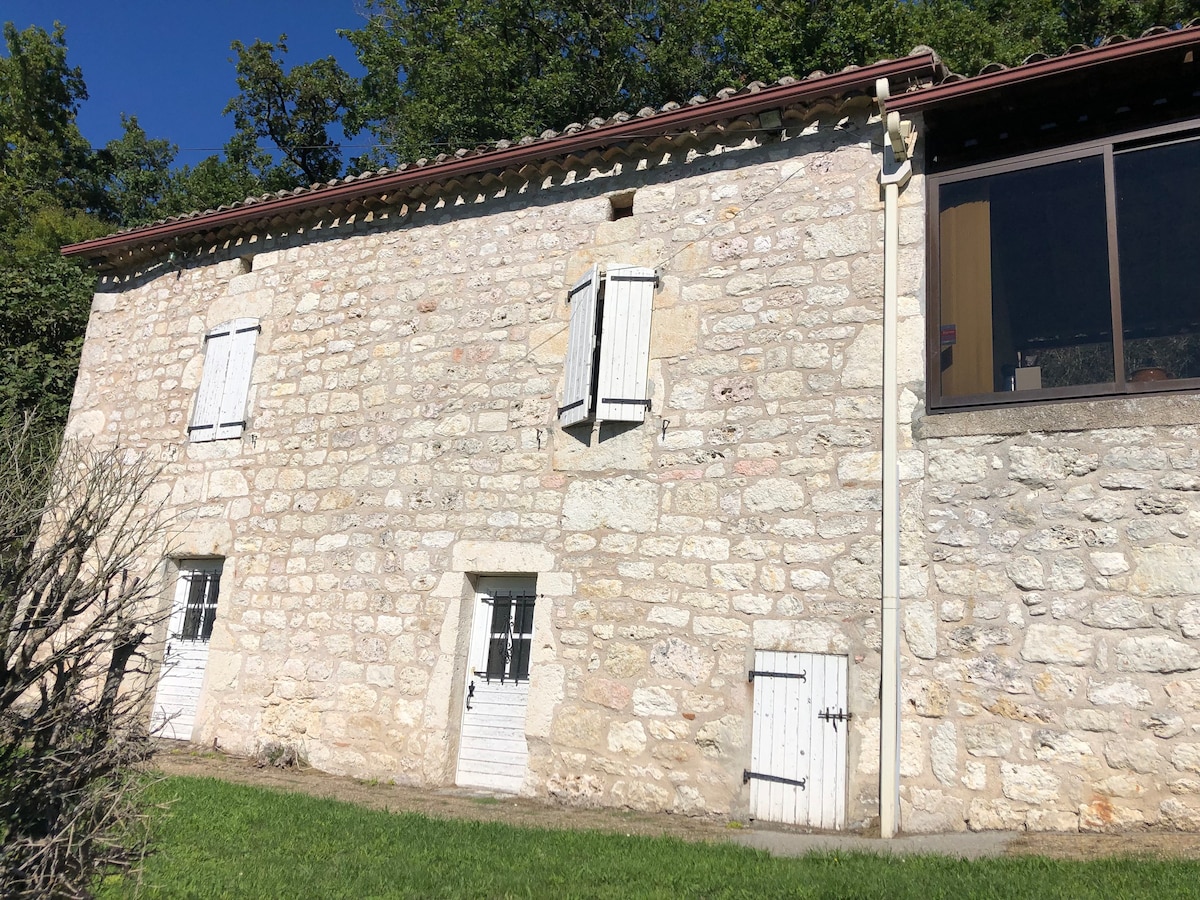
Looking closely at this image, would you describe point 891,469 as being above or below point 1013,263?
below

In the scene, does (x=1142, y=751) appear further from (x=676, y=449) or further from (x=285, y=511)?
(x=285, y=511)

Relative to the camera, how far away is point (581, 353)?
23.6 feet

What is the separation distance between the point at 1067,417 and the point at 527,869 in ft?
12.7

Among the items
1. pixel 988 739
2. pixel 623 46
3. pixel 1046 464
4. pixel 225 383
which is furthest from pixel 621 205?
pixel 623 46

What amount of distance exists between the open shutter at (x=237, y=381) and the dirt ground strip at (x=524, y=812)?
2863mm

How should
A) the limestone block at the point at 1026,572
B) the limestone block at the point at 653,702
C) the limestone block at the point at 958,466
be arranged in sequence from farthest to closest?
the limestone block at the point at 653,702, the limestone block at the point at 958,466, the limestone block at the point at 1026,572

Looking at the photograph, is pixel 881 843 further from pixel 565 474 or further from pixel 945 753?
pixel 565 474

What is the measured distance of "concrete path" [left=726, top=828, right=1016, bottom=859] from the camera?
4.77m

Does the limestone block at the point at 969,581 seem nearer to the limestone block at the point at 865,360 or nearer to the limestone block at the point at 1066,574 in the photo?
the limestone block at the point at 1066,574

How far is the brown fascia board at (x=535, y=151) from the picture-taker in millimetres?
6438

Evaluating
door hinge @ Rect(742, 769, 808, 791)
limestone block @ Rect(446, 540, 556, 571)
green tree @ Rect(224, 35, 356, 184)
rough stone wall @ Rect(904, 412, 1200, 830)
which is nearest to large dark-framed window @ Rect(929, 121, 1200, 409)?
rough stone wall @ Rect(904, 412, 1200, 830)

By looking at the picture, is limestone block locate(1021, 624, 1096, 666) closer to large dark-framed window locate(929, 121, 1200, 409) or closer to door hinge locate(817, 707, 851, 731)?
door hinge locate(817, 707, 851, 731)

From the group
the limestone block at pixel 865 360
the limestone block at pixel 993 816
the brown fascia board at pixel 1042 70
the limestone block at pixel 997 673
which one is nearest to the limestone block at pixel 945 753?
the limestone block at pixel 993 816

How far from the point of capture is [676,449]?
22.0 ft
